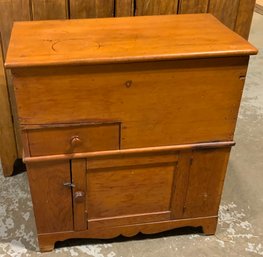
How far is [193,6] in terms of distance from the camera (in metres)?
1.69

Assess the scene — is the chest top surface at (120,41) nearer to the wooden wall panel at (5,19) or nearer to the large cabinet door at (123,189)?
the wooden wall panel at (5,19)

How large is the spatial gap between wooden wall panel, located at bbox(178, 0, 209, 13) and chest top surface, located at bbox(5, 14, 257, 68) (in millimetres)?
160

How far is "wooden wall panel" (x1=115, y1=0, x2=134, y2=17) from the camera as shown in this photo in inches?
64.0

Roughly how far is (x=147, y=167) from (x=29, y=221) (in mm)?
644

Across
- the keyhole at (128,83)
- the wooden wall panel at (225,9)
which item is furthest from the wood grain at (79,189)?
the wooden wall panel at (225,9)

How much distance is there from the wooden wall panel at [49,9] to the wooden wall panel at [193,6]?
0.51 m

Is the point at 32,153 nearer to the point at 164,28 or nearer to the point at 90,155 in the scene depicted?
the point at 90,155

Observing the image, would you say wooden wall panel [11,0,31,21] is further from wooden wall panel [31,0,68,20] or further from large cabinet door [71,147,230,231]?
large cabinet door [71,147,230,231]

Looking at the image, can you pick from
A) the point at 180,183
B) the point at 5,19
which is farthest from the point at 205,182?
the point at 5,19

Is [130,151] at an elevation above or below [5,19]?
below

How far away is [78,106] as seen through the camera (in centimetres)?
124

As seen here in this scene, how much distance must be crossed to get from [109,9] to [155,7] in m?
0.20

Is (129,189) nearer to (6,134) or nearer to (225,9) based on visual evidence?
(6,134)

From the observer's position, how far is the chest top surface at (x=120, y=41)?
117 centimetres
